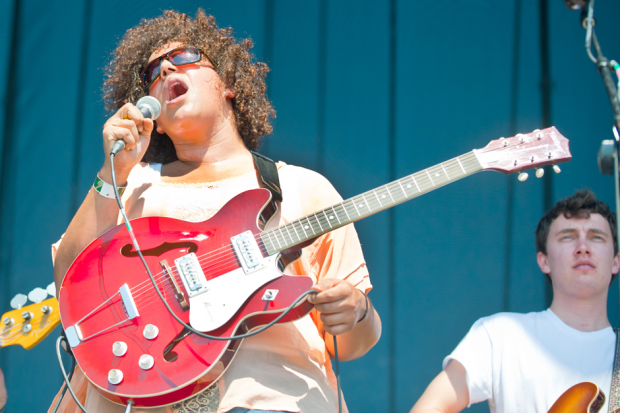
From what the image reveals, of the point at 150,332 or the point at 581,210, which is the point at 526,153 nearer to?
the point at 581,210

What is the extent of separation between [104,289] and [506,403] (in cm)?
126

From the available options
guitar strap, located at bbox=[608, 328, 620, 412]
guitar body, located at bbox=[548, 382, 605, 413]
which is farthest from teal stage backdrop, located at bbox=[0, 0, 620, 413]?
guitar body, located at bbox=[548, 382, 605, 413]

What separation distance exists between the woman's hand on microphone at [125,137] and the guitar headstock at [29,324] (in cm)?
76

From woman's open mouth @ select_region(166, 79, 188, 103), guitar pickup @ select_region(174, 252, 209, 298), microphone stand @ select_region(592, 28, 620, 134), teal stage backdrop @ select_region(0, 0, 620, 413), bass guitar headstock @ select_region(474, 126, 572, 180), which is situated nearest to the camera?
microphone stand @ select_region(592, 28, 620, 134)

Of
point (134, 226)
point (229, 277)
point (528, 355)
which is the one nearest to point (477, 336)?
point (528, 355)

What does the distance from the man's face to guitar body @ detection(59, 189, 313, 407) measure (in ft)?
3.60

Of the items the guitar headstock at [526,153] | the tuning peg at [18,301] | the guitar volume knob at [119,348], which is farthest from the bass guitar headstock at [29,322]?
the guitar headstock at [526,153]

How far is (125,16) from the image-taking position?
2506mm

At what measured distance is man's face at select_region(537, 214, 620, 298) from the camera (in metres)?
1.87

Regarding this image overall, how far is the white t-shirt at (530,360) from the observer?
1.73 meters

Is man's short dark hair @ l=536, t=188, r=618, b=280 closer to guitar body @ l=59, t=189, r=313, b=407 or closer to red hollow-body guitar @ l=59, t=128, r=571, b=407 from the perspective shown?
red hollow-body guitar @ l=59, t=128, r=571, b=407

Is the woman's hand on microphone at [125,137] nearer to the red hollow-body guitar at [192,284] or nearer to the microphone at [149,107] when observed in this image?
the microphone at [149,107]

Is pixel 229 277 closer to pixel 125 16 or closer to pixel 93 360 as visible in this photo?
pixel 93 360

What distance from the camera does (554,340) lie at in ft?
6.01
